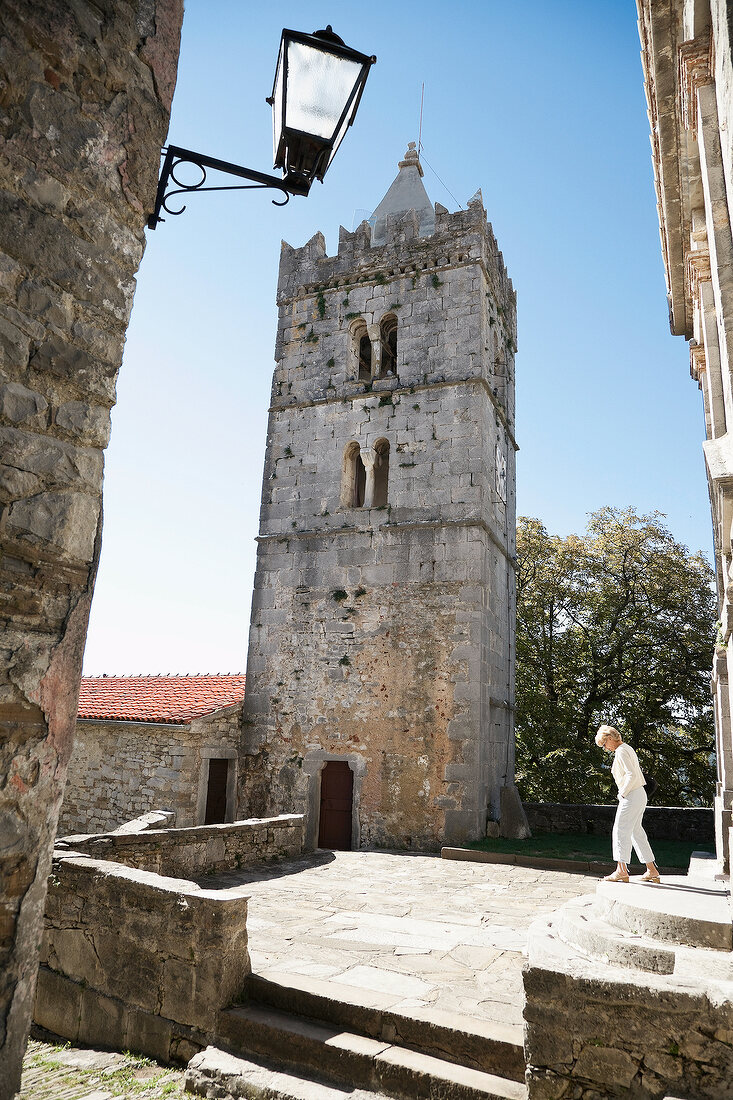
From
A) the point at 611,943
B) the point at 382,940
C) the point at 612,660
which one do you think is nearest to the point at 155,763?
the point at 382,940

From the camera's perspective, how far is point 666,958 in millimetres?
3750

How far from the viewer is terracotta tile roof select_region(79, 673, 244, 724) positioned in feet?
43.3

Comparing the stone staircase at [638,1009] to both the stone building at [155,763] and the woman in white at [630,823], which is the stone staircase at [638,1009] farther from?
the stone building at [155,763]

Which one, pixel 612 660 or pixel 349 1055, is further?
pixel 612 660

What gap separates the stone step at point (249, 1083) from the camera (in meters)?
3.96

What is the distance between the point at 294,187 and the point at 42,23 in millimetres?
1290

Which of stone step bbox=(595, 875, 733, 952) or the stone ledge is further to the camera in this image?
the stone ledge

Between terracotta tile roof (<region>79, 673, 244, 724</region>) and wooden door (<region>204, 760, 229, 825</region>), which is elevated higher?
terracotta tile roof (<region>79, 673, 244, 724</region>)

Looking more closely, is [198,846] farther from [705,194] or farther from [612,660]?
[612,660]

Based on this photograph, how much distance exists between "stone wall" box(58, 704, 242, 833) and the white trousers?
854 centimetres

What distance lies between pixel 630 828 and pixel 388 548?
27.1ft

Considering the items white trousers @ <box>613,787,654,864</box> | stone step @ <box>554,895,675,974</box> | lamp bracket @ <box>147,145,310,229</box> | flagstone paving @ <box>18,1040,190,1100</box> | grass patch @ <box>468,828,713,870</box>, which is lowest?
flagstone paving @ <box>18,1040,190,1100</box>

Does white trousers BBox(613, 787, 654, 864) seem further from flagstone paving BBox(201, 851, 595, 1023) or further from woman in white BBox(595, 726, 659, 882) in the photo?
flagstone paving BBox(201, 851, 595, 1023)

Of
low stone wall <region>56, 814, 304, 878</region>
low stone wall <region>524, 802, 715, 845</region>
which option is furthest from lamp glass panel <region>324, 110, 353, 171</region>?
low stone wall <region>524, 802, 715, 845</region>
